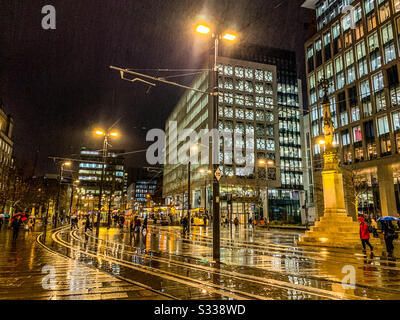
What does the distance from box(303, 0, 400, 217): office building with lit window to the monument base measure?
22.6 metres

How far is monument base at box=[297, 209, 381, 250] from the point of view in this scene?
1834 centimetres

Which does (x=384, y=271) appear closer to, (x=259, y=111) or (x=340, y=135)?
(x=340, y=135)

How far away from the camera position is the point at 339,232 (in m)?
18.8

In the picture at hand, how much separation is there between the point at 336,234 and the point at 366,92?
122 feet

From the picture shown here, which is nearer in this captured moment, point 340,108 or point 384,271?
point 384,271

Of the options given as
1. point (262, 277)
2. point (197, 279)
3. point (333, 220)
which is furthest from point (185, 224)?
point (197, 279)

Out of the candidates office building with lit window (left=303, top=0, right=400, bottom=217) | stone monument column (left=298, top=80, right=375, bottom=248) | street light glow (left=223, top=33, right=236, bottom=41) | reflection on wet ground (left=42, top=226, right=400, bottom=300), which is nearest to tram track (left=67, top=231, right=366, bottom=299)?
reflection on wet ground (left=42, top=226, right=400, bottom=300)

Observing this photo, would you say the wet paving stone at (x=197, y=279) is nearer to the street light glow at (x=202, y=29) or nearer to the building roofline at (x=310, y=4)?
the street light glow at (x=202, y=29)

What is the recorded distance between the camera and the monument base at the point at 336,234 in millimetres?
18344

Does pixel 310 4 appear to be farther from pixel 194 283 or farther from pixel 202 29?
pixel 194 283

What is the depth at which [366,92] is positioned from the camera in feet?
156

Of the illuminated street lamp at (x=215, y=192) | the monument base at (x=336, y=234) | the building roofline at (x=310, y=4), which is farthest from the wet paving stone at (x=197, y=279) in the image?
the building roofline at (x=310, y=4)

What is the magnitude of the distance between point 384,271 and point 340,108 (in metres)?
48.6
